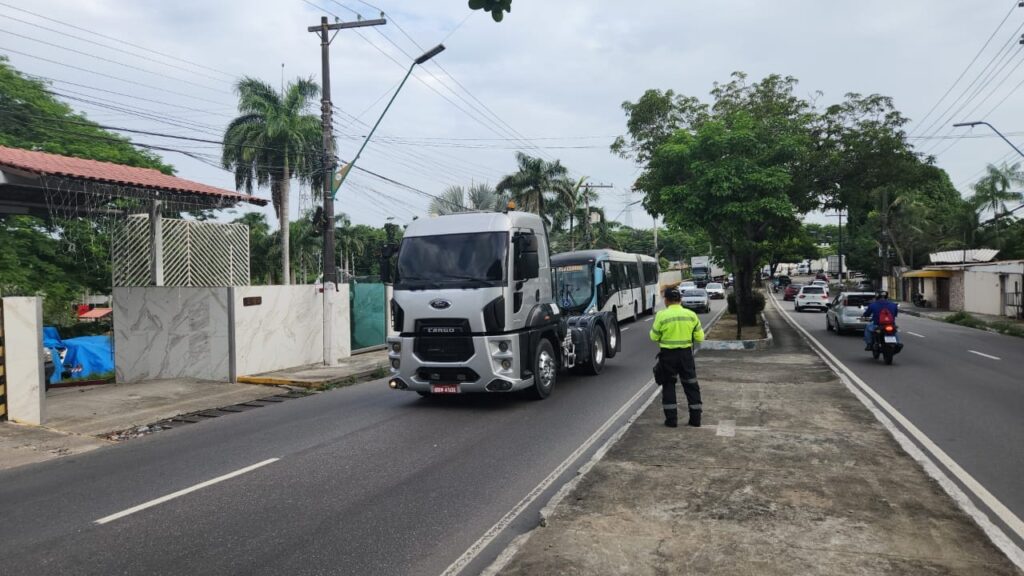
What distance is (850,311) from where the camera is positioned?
2206 centimetres

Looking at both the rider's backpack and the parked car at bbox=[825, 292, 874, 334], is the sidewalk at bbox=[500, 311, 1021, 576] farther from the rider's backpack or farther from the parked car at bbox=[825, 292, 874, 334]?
the parked car at bbox=[825, 292, 874, 334]

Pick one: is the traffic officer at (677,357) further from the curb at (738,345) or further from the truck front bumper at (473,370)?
the curb at (738,345)

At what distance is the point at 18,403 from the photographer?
9453 millimetres

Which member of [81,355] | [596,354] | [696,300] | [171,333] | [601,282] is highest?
[601,282]

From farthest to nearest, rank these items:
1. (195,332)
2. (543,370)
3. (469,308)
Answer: (195,332), (543,370), (469,308)

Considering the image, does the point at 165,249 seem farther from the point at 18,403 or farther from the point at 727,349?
the point at 727,349

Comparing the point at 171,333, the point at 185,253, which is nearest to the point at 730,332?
the point at 185,253

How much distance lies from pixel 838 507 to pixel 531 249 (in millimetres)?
6073

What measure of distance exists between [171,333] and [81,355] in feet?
19.5

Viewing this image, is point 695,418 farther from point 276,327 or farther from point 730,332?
point 730,332

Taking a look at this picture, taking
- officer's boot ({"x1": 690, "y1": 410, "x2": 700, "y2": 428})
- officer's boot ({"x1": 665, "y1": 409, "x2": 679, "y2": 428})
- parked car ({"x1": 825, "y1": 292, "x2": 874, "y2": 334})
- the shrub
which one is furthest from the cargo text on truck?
the shrub

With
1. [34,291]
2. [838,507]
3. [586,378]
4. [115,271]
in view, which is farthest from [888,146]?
[34,291]

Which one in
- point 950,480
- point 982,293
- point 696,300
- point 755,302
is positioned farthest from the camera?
point 982,293

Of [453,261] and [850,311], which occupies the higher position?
[453,261]
